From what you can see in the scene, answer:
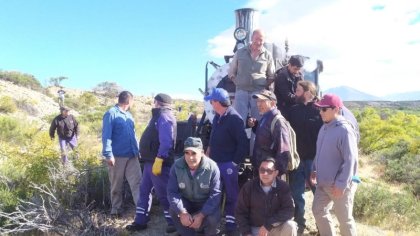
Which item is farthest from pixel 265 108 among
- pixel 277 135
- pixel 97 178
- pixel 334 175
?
pixel 97 178

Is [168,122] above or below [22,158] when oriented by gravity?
above

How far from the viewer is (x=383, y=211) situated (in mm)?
7156

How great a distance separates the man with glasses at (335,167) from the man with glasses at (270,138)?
0.39m

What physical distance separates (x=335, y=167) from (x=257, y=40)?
2227 millimetres

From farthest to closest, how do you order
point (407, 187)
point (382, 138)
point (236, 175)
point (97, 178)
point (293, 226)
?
point (382, 138)
point (407, 187)
point (97, 178)
point (236, 175)
point (293, 226)

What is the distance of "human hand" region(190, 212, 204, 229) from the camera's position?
4.74 metres

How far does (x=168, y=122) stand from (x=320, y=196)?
2128 mm

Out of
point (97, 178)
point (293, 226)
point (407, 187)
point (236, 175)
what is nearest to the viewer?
point (293, 226)

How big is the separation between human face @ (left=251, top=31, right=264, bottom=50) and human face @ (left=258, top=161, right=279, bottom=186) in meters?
2.10

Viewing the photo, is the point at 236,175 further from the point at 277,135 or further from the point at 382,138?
the point at 382,138

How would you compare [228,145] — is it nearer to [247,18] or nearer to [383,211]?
[247,18]

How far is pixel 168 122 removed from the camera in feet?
18.0

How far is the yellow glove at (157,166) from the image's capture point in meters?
5.36

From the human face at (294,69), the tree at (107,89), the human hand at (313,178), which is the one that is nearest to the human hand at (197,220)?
Answer: the human hand at (313,178)
